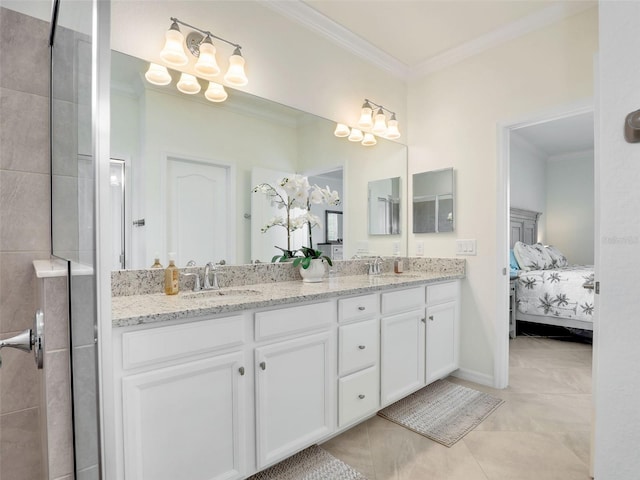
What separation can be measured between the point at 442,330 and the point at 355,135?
1.63 m

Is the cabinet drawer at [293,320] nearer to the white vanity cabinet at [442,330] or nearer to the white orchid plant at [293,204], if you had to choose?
the white orchid plant at [293,204]

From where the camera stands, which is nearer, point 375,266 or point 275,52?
point 275,52

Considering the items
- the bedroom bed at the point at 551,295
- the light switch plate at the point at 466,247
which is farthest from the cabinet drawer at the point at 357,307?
the bedroom bed at the point at 551,295

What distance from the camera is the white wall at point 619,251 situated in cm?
74

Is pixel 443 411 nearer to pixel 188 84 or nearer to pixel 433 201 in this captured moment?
pixel 433 201

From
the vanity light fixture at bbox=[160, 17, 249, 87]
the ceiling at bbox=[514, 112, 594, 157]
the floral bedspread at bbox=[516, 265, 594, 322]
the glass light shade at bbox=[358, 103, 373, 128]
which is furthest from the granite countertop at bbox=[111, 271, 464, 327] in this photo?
the ceiling at bbox=[514, 112, 594, 157]

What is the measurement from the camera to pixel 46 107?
1.31 meters

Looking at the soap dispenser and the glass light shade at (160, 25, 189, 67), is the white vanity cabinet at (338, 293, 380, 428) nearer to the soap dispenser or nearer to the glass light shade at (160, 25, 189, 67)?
the soap dispenser

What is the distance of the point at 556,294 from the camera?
3703 millimetres

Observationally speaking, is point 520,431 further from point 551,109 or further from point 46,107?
point 46,107

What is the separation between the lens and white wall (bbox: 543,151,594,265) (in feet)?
19.4

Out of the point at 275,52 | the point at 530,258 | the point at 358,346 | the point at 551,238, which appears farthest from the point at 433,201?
the point at 551,238

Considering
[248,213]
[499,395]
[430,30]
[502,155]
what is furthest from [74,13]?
[499,395]

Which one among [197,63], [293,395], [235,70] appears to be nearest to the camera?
[293,395]
